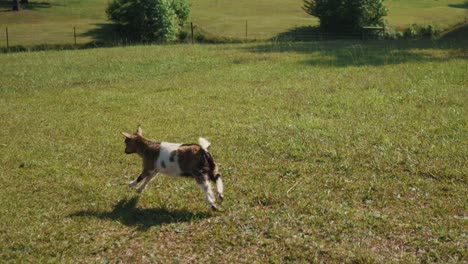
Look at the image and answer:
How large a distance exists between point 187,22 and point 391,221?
41769 mm

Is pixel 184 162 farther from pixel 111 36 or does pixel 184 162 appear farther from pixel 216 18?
pixel 216 18

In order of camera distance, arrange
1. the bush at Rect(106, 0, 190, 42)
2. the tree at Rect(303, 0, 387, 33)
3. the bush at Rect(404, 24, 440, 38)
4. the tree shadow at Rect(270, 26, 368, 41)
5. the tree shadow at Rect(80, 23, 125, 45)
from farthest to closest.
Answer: the tree at Rect(303, 0, 387, 33), the bush at Rect(106, 0, 190, 42), the bush at Rect(404, 24, 440, 38), the tree shadow at Rect(80, 23, 125, 45), the tree shadow at Rect(270, 26, 368, 41)

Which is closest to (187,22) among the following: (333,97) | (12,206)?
(333,97)

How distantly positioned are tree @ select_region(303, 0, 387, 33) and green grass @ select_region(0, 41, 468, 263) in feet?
80.9

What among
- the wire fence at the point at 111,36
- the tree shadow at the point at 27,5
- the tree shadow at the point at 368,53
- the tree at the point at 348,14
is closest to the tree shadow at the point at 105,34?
the wire fence at the point at 111,36

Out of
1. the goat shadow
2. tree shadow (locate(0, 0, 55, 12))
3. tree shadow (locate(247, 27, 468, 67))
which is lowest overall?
the goat shadow

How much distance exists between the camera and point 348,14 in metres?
42.8

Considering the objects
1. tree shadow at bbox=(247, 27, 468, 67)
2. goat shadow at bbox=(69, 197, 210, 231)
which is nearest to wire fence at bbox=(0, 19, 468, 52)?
tree shadow at bbox=(247, 27, 468, 67)

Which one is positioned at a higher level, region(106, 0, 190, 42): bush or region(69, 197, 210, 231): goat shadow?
region(106, 0, 190, 42): bush

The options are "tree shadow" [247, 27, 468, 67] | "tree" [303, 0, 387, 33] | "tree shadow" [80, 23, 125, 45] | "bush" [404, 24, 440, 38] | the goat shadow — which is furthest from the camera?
"tree" [303, 0, 387, 33]

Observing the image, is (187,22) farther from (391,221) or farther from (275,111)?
(391,221)

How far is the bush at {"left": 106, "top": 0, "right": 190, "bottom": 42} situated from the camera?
41.9m

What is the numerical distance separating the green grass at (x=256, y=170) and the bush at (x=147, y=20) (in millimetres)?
23647

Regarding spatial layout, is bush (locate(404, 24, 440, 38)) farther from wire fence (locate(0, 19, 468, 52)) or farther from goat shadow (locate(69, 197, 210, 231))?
goat shadow (locate(69, 197, 210, 231))
